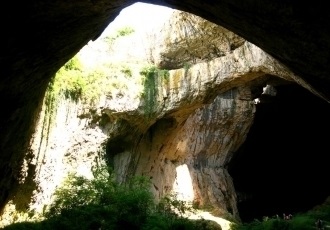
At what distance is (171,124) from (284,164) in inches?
478

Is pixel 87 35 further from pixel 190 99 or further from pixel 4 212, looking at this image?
pixel 190 99

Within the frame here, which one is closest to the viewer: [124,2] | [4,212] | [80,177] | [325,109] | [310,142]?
[124,2]

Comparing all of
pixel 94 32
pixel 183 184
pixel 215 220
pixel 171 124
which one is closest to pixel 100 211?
pixel 94 32

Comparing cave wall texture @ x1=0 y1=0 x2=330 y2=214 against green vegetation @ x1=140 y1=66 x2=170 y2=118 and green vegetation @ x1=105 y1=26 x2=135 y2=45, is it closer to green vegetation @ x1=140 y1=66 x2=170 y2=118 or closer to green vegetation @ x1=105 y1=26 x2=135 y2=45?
green vegetation @ x1=140 y1=66 x2=170 y2=118

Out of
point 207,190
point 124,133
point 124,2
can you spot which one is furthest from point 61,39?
point 207,190

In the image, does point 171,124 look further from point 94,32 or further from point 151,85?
point 94,32

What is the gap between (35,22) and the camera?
15.9 feet

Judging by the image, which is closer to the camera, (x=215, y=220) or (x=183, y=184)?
(x=215, y=220)

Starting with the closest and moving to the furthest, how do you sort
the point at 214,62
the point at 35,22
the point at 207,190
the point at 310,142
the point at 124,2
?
the point at 35,22
the point at 124,2
the point at 214,62
the point at 207,190
the point at 310,142

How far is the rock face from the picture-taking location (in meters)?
9.68

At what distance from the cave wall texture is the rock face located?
2729 millimetres

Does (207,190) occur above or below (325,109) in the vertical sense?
below

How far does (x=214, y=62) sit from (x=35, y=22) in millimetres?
8131

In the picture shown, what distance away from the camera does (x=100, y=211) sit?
8.60 metres
